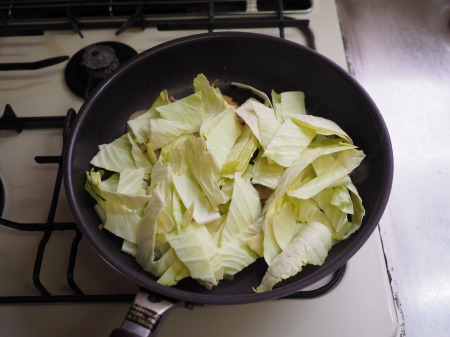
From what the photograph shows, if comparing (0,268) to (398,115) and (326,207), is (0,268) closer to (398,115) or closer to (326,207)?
(326,207)

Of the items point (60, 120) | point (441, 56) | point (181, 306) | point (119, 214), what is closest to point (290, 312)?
point (181, 306)

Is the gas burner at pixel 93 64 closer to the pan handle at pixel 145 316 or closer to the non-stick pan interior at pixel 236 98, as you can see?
the non-stick pan interior at pixel 236 98

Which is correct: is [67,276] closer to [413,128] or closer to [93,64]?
[93,64]

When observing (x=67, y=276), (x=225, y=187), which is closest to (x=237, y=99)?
(x=225, y=187)

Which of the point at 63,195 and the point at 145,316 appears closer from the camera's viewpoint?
the point at 145,316

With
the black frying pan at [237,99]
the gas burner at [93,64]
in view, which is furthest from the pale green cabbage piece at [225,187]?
the gas burner at [93,64]
